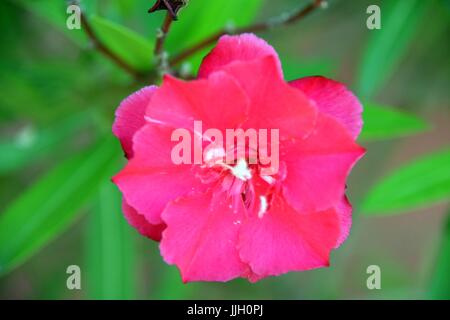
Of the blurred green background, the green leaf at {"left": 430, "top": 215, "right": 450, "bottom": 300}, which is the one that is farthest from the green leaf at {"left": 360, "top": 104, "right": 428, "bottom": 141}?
the green leaf at {"left": 430, "top": 215, "right": 450, "bottom": 300}

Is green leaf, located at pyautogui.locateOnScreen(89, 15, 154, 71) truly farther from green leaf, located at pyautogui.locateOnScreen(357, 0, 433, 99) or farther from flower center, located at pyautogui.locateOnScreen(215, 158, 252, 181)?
green leaf, located at pyautogui.locateOnScreen(357, 0, 433, 99)

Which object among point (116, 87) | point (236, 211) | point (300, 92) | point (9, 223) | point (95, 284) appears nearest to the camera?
point (300, 92)

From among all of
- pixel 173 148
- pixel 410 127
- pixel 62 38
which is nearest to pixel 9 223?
pixel 173 148

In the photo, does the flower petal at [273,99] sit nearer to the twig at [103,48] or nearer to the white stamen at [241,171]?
the white stamen at [241,171]

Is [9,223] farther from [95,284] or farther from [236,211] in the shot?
[236,211]

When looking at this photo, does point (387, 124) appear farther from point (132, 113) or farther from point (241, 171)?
point (132, 113)
